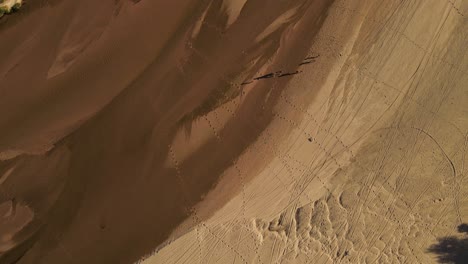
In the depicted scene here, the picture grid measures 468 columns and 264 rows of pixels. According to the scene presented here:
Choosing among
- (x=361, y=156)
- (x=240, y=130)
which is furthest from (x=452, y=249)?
(x=240, y=130)

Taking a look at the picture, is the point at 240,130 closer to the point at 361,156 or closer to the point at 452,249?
Answer: the point at 361,156

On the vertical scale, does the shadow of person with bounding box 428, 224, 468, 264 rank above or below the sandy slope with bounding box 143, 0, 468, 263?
below

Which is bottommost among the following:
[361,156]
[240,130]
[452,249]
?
[452,249]

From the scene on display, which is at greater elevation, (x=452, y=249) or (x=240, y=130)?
(x=240, y=130)

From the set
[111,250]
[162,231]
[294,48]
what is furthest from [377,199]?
[111,250]

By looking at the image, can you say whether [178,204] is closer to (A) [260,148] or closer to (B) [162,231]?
(B) [162,231]
